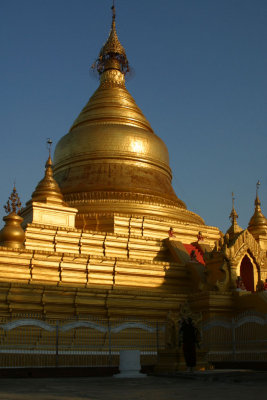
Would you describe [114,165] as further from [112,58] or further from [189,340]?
[189,340]

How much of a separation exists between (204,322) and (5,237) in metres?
7.66

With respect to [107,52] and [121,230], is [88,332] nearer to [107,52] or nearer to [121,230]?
[121,230]

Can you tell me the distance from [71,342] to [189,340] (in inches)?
180

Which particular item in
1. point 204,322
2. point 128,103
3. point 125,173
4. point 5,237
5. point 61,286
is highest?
point 128,103

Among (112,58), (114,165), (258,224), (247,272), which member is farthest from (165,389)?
(112,58)

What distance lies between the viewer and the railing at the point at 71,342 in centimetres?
1248

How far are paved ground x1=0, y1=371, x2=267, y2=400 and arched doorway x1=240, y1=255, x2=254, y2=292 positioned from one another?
942 centimetres

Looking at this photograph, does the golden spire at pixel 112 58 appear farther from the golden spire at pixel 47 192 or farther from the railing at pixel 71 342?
the railing at pixel 71 342

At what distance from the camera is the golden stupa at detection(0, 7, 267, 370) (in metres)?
16.1

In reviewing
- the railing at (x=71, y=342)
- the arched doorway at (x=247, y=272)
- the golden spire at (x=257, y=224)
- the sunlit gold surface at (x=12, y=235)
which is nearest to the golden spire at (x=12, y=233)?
the sunlit gold surface at (x=12, y=235)

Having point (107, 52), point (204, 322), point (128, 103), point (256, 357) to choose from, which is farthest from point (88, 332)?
point (107, 52)

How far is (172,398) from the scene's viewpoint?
6629 mm

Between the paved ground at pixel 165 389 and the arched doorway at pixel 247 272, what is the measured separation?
30.9ft

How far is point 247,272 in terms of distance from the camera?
63.4 feet
